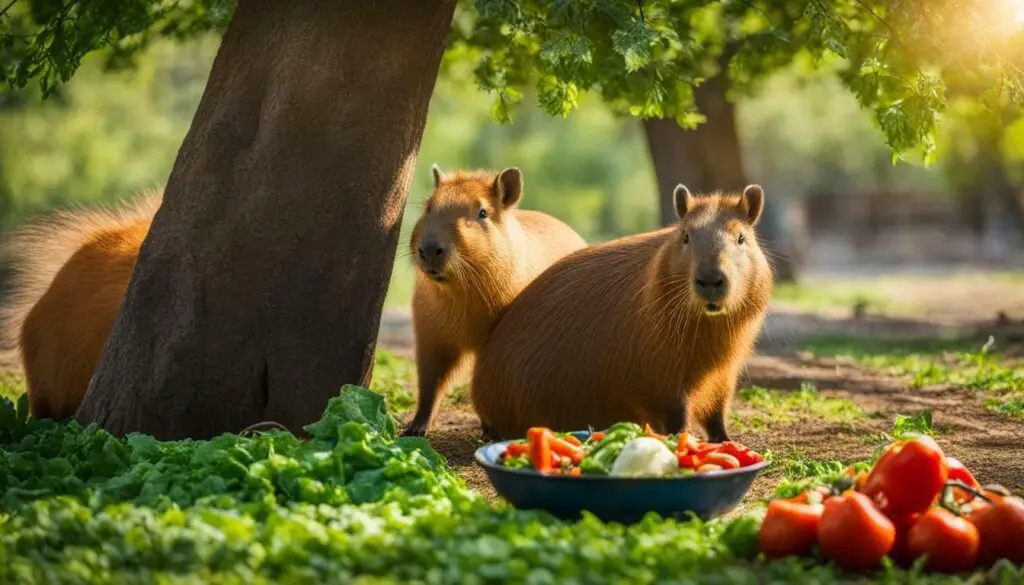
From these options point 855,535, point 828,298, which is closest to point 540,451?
point 855,535

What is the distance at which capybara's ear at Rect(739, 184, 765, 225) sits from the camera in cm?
653

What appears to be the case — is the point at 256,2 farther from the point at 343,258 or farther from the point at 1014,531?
the point at 1014,531

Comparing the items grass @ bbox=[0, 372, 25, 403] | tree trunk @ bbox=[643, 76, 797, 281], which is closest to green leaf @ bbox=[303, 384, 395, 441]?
grass @ bbox=[0, 372, 25, 403]

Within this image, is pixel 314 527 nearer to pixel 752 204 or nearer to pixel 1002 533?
pixel 1002 533

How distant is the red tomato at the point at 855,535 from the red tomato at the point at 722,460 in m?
0.63

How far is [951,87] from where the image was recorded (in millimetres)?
8602

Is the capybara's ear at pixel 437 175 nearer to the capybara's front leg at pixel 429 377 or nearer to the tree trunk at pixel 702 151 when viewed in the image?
the capybara's front leg at pixel 429 377

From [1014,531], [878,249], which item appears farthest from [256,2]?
[878,249]

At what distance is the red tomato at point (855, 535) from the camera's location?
4.19m

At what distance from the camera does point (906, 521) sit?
444 centimetres

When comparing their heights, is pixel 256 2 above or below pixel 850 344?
above

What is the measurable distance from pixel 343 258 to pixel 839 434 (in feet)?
10.2

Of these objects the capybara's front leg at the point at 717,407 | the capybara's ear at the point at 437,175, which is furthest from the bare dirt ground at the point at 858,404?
the capybara's ear at the point at 437,175

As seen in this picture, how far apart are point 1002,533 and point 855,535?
54 cm
